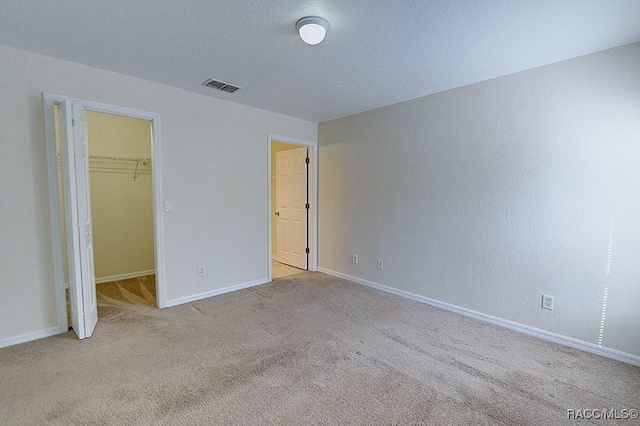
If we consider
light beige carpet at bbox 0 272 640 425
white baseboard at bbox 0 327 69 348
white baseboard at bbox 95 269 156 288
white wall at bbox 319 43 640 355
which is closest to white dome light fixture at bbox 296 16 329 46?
white wall at bbox 319 43 640 355

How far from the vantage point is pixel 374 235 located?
3.97m

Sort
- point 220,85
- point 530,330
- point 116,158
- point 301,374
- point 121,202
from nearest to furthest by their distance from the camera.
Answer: point 301,374 → point 530,330 → point 220,85 → point 116,158 → point 121,202

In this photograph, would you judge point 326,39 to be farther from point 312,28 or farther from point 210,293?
point 210,293

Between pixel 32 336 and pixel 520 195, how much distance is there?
4.53 meters

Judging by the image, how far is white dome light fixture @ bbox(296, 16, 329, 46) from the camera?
190 centimetres

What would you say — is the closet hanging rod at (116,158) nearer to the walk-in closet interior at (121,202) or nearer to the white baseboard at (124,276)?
the walk-in closet interior at (121,202)

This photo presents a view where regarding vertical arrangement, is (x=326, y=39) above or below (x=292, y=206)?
above

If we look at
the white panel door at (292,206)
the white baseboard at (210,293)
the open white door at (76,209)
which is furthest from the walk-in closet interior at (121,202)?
the white panel door at (292,206)

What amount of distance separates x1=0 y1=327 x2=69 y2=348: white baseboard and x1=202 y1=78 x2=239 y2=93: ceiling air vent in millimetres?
2687

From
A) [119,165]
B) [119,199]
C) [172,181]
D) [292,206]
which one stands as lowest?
[292,206]

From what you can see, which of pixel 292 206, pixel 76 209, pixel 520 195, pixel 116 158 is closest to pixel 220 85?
pixel 76 209

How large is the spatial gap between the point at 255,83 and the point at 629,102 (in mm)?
3171

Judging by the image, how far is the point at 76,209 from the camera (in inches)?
94.0

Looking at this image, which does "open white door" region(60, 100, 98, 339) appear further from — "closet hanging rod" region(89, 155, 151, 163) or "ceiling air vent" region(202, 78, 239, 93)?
"closet hanging rod" region(89, 155, 151, 163)
